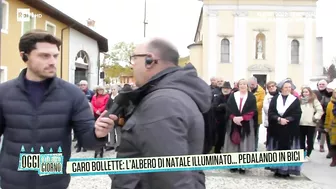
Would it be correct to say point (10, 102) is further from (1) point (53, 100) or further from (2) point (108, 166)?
(2) point (108, 166)

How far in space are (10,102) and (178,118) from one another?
137cm

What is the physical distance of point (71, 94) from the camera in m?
2.65

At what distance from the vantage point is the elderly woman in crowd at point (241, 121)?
7391mm

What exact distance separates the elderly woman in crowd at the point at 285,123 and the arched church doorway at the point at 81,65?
20.7 metres

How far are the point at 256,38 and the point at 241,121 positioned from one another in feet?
117

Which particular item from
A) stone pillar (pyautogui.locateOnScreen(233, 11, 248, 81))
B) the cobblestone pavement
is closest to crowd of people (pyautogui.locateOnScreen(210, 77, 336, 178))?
the cobblestone pavement

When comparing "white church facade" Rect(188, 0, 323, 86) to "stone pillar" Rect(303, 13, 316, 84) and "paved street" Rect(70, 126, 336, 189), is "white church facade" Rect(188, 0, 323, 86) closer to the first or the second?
"stone pillar" Rect(303, 13, 316, 84)

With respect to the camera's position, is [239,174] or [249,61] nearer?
[239,174]

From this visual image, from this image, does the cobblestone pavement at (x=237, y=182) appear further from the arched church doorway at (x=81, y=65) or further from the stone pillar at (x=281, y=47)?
the stone pillar at (x=281, y=47)

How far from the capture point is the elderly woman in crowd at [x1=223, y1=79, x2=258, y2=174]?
739 centimetres

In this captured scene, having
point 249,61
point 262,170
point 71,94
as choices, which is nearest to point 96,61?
point 249,61

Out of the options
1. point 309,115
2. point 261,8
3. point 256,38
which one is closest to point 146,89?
point 309,115

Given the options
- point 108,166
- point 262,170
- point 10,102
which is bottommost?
point 262,170

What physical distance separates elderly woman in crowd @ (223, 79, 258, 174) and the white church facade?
33547 mm
